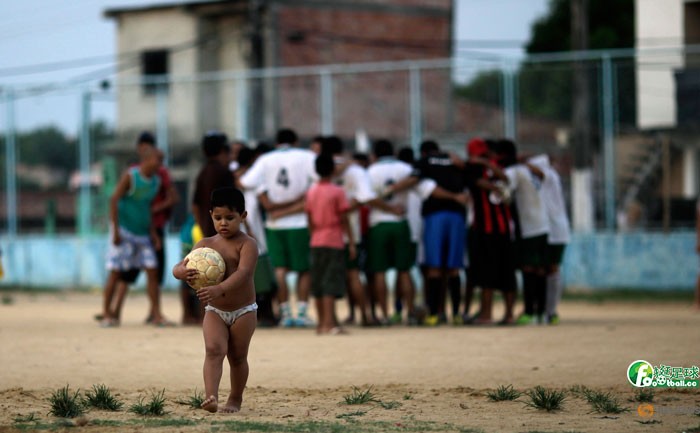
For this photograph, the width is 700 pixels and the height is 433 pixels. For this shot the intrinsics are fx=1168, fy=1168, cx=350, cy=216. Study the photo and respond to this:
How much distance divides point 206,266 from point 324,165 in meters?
5.70

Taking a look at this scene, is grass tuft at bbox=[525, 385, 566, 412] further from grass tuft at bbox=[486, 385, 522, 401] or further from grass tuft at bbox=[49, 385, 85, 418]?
grass tuft at bbox=[49, 385, 85, 418]

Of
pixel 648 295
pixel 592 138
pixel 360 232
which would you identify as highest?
pixel 592 138

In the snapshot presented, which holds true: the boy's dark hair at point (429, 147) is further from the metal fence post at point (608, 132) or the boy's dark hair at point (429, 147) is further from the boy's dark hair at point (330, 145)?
the metal fence post at point (608, 132)

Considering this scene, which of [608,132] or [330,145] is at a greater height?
[608,132]

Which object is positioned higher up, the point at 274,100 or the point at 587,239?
the point at 274,100

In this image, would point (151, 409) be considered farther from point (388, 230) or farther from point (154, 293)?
point (388, 230)

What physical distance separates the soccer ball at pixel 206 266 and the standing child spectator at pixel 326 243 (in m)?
5.41

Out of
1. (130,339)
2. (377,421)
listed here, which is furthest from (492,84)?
(377,421)

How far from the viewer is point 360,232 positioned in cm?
1386

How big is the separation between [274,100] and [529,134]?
5.50 meters

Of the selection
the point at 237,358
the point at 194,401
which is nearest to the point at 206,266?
the point at 237,358

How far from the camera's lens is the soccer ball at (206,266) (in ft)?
22.4

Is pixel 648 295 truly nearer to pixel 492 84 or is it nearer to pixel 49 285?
pixel 492 84

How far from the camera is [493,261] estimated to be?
13414mm
